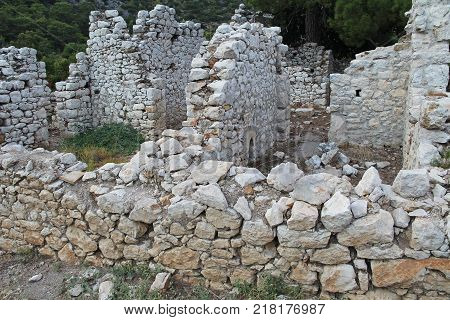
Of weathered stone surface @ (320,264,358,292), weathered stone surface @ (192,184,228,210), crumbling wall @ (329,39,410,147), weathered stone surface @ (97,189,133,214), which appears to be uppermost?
crumbling wall @ (329,39,410,147)

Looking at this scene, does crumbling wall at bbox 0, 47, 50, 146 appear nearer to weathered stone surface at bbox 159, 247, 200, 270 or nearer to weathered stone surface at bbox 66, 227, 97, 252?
weathered stone surface at bbox 66, 227, 97, 252

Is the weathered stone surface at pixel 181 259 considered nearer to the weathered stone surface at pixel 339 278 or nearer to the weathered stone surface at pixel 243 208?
the weathered stone surface at pixel 243 208

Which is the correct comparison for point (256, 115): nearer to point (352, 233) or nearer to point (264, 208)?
point (264, 208)

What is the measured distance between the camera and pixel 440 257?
3.57 meters

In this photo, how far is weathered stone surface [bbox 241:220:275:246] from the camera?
385cm

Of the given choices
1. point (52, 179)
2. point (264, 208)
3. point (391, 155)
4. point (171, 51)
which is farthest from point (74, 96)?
point (264, 208)

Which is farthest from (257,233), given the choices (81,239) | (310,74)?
(310,74)

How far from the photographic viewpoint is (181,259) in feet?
14.0

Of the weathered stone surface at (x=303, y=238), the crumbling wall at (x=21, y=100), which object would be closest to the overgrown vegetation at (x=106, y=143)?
the crumbling wall at (x=21, y=100)

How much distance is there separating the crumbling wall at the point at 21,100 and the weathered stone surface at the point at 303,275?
694 cm

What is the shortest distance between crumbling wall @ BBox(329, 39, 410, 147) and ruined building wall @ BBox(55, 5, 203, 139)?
4.38 m

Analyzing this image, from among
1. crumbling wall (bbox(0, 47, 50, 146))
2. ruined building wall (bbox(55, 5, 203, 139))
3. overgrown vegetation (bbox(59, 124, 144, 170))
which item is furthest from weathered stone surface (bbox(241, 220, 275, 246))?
ruined building wall (bbox(55, 5, 203, 139))

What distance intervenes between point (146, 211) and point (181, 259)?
582 mm
